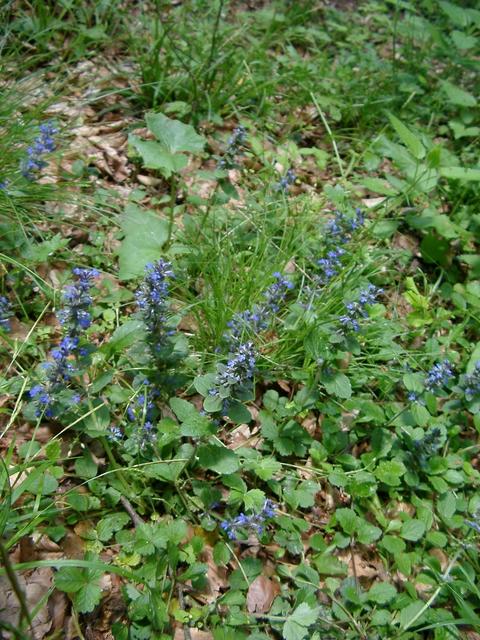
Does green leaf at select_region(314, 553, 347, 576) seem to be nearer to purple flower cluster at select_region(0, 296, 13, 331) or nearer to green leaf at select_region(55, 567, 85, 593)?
green leaf at select_region(55, 567, 85, 593)

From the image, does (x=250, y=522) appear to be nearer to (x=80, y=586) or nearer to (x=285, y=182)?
(x=80, y=586)

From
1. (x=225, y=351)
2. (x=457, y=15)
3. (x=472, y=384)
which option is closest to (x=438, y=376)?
(x=472, y=384)

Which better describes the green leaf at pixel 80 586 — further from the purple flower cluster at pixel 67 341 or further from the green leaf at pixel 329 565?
the green leaf at pixel 329 565

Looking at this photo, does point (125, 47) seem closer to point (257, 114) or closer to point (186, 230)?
point (257, 114)

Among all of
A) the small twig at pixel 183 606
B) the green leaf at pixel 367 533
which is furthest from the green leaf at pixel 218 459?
the green leaf at pixel 367 533

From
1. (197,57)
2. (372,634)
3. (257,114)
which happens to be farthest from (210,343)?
(197,57)

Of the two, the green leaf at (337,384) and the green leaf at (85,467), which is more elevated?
the green leaf at (337,384)

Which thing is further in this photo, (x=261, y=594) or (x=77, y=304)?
(x=261, y=594)

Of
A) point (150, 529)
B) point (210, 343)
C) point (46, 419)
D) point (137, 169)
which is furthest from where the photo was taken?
point (137, 169)
